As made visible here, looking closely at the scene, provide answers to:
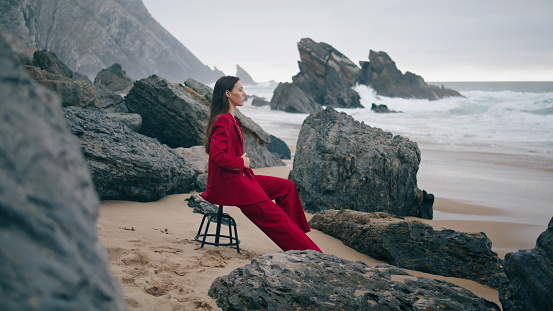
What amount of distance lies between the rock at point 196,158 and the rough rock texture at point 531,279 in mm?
5119

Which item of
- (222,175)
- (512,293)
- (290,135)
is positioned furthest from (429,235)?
(290,135)

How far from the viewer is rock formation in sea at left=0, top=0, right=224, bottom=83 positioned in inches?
3519

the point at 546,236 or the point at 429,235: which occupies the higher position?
the point at 546,236

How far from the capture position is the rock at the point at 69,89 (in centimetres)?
745

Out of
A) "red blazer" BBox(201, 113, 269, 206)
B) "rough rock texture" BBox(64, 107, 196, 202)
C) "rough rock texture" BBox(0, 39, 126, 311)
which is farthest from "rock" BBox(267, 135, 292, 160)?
"rough rock texture" BBox(0, 39, 126, 311)

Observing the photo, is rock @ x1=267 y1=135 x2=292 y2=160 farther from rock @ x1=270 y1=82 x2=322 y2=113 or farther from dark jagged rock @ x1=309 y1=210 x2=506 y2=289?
rock @ x1=270 y1=82 x2=322 y2=113

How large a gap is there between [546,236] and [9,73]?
9.47 feet

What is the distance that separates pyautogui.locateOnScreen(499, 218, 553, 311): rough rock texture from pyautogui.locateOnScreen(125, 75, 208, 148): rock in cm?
642

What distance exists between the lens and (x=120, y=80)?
29969mm

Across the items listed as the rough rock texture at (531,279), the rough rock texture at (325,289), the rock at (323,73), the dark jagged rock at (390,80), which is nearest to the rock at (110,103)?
the rough rock texture at (325,289)

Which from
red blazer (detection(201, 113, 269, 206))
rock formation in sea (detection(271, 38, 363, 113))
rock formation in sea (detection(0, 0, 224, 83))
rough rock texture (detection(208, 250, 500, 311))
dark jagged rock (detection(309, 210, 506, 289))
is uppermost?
rock formation in sea (detection(0, 0, 224, 83))

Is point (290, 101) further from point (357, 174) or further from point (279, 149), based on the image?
point (357, 174)

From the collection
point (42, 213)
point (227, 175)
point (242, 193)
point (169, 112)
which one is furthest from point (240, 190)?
point (169, 112)

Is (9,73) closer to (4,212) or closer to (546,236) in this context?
(4,212)
